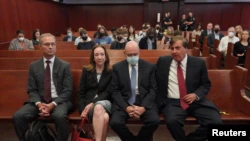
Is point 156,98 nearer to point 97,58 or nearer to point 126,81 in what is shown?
point 126,81

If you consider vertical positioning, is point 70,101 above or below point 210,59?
below

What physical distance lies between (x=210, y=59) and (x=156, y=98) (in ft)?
4.13

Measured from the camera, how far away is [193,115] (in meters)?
2.33

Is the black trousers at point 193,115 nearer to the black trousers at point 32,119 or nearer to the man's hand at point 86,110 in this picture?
the man's hand at point 86,110

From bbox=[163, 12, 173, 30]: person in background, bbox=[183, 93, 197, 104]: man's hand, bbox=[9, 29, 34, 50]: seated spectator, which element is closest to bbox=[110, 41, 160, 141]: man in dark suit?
bbox=[183, 93, 197, 104]: man's hand

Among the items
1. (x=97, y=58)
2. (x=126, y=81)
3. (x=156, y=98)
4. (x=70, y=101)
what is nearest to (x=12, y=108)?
(x=70, y=101)

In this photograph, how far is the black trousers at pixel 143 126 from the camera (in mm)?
2201

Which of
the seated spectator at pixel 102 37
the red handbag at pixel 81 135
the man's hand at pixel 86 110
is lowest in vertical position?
the red handbag at pixel 81 135

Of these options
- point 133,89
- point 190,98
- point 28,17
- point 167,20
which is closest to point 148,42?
point 133,89

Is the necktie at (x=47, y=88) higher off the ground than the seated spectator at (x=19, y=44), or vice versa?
the seated spectator at (x=19, y=44)

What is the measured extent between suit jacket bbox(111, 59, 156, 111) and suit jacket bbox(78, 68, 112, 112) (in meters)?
0.10

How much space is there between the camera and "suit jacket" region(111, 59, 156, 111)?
2.42 metres

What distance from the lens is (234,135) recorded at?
1740 millimetres

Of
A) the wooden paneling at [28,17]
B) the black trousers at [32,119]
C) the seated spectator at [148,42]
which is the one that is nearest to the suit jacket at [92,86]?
the black trousers at [32,119]
